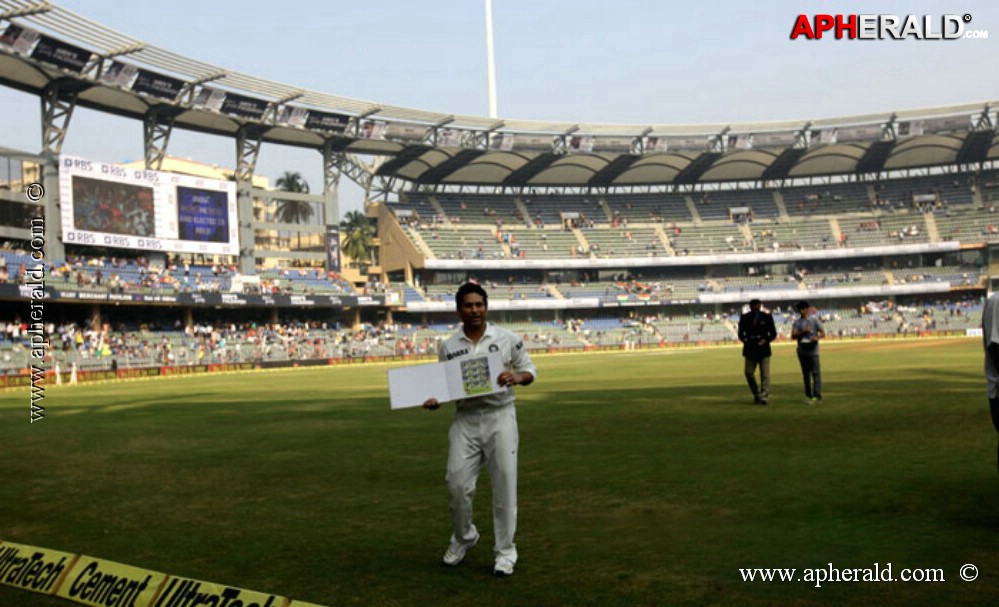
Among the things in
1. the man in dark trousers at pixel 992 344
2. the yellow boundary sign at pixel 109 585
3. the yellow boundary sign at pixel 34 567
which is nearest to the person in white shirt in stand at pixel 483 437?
the yellow boundary sign at pixel 109 585

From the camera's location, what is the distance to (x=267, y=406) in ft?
78.4

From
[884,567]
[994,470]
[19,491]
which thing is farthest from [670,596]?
[19,491]

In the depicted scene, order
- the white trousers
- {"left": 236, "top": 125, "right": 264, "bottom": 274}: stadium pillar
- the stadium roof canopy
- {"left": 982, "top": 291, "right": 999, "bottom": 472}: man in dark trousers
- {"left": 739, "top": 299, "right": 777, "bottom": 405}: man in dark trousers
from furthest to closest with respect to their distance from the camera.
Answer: {"left": 236, "top": 125, "right": 264, "bottom": 274}: stadium pillar
the stadium roof canopy
{"left": 739, "top": 299, "right": 777, "bottom": 405}: man in dark trousers
{"left": 982, "top": 291, "right": 999, "bottom": 472}: man in dark trousers
the white trousers

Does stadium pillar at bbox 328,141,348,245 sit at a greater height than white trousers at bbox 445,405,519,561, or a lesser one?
greater

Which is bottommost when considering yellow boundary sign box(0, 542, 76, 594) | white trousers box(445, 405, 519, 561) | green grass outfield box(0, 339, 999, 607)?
green grass outfield box(0, 339, 999, 607)

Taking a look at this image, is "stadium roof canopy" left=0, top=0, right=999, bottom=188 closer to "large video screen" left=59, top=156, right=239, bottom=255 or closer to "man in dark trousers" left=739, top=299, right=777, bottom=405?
"large video screen" left=59, top=156, right=239, bottom=255

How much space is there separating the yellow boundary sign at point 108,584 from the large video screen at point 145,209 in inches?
2072

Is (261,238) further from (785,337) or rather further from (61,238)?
(785,337)

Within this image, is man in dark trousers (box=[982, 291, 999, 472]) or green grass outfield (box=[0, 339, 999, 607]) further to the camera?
man in dark trousers (box=[982, 291, 999, 472])

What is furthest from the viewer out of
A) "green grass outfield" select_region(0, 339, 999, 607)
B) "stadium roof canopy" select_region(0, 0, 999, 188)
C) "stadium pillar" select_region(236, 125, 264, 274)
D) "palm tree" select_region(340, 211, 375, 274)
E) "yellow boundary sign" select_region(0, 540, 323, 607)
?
"palm tree" select_region(340, 211, 375, 274)

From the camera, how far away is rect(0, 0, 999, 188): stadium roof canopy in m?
53.0

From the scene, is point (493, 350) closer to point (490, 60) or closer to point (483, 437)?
point (483, 437)

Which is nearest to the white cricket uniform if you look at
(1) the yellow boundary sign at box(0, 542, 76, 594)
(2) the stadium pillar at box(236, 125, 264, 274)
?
(1) the yellow boundary sign at box(0, 542, 76, 594)

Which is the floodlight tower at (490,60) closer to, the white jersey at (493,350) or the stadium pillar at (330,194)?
the stadium pillar at (330,194)
